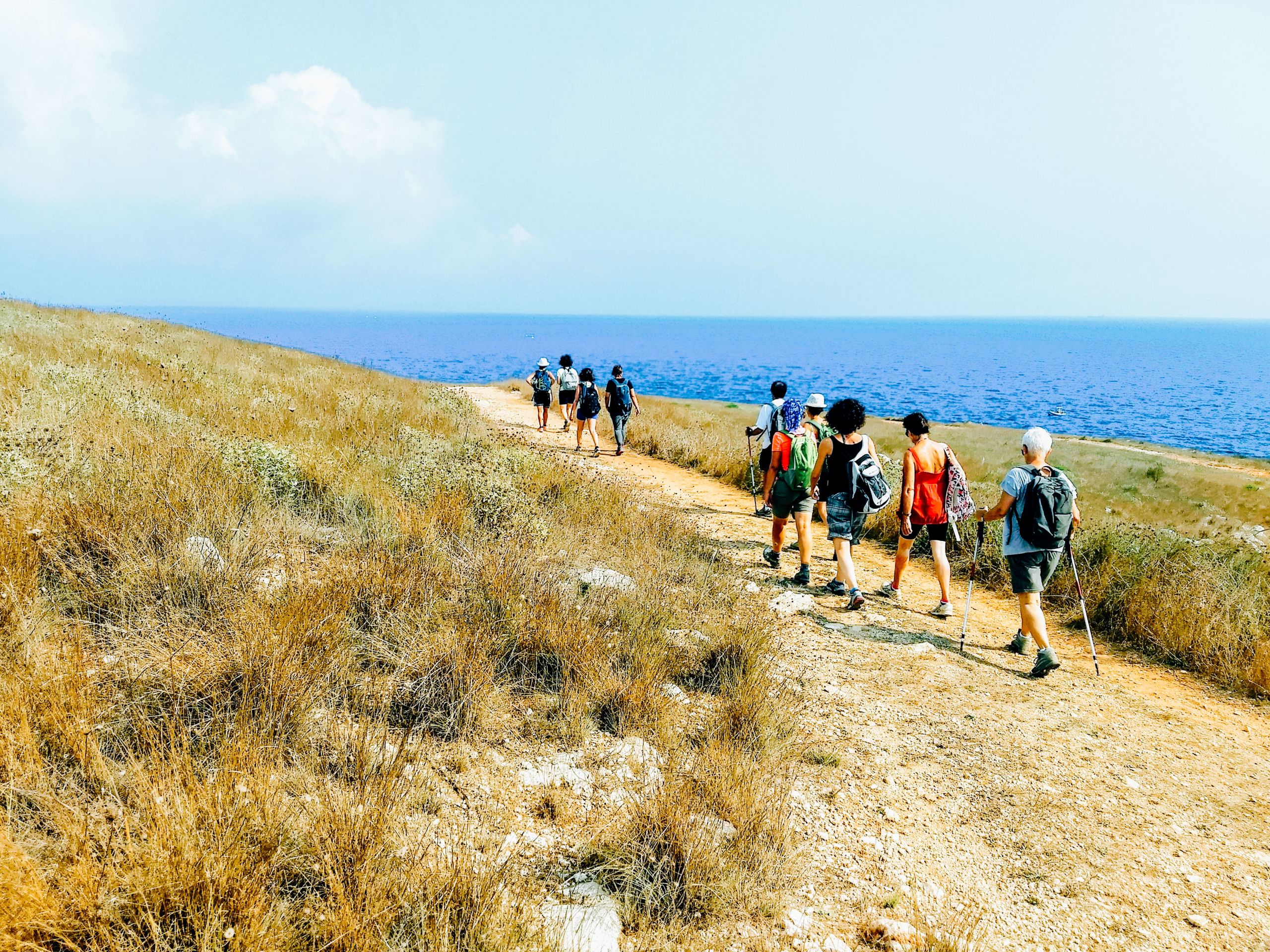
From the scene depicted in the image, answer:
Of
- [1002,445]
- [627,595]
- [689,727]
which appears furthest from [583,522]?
[1002,445]

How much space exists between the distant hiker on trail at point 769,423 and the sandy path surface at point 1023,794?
3185 mm

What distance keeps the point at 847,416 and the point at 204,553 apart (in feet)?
20.6

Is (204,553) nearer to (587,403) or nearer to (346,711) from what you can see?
(346,711)

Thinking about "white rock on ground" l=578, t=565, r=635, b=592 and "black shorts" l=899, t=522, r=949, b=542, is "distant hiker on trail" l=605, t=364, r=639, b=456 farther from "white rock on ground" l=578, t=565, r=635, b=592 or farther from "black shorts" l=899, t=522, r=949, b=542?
"white rock on ground" l=578, t=565, r=635, b=592

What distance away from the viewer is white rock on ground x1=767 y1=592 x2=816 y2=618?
736 cm

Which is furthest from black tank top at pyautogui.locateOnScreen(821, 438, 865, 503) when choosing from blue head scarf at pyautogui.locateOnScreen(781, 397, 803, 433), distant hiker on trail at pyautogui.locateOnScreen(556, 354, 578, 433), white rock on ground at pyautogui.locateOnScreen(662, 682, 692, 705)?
distant hiker on trail at pyautogui.locateOnScreen(556, 354, 578, 433)

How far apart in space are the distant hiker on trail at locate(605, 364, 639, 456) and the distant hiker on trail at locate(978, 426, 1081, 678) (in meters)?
10.4

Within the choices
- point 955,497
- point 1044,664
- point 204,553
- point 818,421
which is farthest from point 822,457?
point 204,553

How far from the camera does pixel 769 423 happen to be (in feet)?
31.8

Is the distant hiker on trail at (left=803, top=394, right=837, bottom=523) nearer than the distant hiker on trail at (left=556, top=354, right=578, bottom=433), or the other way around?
the distant hiker on trail at (left=803, top=394, right=837, bottom=523)

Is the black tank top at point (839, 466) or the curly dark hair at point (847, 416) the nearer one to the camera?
the curly dark hair at point (847, 416)

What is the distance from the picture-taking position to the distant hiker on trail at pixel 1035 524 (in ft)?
20.8

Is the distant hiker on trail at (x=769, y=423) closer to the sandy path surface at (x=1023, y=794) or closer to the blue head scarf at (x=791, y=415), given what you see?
the blue head scarf at (x=791, y=415)

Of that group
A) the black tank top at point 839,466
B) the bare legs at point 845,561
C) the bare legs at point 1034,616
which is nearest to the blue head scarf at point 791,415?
the black tank top at point 839,466
